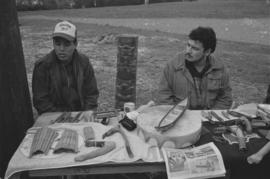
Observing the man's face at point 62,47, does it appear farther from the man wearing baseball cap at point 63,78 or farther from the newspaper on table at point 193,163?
the newspaper on table at point 193,163

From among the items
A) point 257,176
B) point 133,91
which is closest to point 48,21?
point 133,91

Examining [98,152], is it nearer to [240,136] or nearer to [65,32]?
[240,136]

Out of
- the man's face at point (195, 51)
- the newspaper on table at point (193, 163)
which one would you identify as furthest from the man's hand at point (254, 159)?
the man's face at point (195, 51)

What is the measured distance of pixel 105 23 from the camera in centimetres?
1234

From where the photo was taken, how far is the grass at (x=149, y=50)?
6453 mm

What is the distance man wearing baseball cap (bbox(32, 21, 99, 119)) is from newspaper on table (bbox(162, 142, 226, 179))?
1399 mm

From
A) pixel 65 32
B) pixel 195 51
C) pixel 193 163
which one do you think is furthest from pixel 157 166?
pixel 65 32

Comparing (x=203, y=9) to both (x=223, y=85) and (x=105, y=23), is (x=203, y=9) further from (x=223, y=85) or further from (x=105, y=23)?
(x=223, y=85)

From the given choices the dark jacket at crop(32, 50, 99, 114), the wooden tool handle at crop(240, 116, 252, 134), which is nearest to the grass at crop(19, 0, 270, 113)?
the dark jacket at crop(32, 50, 99, 114)

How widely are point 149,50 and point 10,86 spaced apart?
6.32 metres

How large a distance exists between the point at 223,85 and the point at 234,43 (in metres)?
7.01

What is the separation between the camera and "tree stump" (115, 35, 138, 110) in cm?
362

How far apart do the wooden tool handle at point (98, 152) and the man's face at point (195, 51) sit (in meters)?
1.40

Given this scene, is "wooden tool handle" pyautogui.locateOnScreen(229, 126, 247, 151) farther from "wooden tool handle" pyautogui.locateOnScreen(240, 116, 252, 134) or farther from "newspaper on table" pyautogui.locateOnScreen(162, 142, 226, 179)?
"newspaper on table" pyautogui.locateOnScreen(162, 142, 226, 179)
